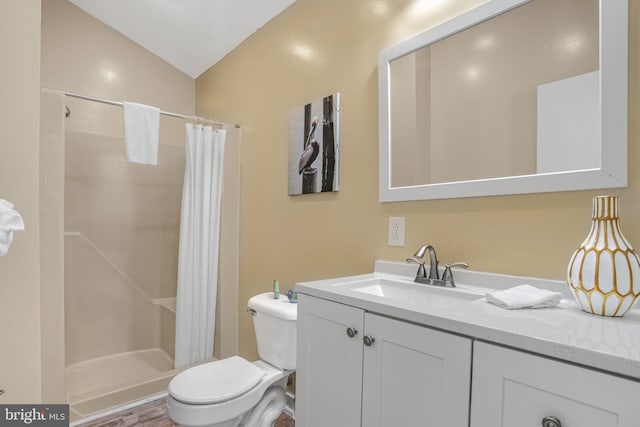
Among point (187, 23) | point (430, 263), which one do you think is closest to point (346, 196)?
point (430, 263)

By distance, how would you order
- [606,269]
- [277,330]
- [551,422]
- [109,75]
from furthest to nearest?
[109,75], [277,330], [606,269], [551,422]

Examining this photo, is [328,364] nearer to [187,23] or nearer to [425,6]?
[425,6]

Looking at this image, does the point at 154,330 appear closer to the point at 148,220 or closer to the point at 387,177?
the point at 148,220

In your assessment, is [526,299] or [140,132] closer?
[526,299]

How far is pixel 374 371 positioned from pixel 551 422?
453 millimetres

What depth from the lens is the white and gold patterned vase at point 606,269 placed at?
2.60 ft

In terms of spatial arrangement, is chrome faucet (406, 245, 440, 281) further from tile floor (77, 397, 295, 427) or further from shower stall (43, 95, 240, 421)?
shower stall (43, 95, 240, 421)

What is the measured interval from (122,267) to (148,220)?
45 cm

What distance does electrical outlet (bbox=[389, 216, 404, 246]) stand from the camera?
1.50 m

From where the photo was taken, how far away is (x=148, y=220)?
120 inches

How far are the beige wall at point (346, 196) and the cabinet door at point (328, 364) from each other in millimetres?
496

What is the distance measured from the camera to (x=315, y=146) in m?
1.92

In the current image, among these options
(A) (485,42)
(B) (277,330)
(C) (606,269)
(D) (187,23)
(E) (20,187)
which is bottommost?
(B) (277,330)

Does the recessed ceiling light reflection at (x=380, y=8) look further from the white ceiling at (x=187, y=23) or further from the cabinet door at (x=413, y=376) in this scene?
the cabinet door at (x=413, y=376)
